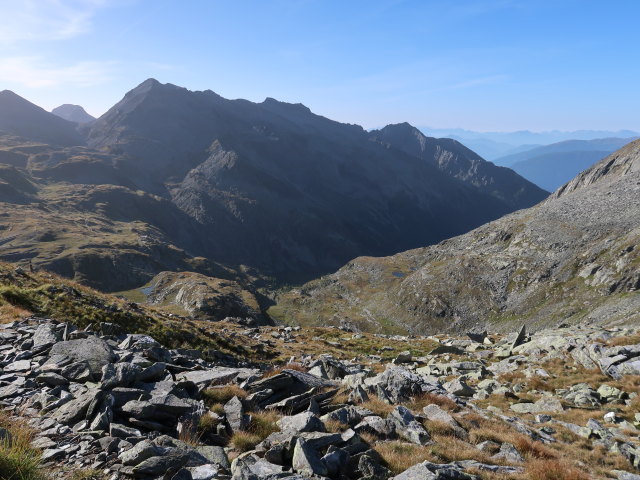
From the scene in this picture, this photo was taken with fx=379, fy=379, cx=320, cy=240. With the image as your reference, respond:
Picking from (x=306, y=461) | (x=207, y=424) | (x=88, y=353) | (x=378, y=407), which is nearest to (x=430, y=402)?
(x=378, y=407)

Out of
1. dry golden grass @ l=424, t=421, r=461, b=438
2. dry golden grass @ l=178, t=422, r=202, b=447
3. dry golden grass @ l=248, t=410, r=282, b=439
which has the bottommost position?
dry golden grass @ l=424, t=421, r=461, b=438

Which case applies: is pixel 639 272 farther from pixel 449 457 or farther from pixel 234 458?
pixel 234 458

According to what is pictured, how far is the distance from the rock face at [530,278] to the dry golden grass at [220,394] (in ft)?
228

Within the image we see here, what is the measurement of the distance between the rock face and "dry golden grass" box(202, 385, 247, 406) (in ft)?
228

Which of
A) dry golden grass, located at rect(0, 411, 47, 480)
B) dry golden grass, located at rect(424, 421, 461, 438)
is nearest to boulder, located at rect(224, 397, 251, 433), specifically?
dry golden grass, located at rect(0, 411, 47, 480)

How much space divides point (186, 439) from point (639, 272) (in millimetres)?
106718

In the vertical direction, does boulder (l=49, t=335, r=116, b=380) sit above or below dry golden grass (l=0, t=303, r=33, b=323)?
above

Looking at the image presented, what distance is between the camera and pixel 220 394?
14.8 m

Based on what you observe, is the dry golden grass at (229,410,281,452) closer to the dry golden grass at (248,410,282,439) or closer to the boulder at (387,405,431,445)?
the dry golden grass at (248,410,282,439)

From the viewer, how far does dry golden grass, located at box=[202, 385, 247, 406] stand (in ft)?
47.7

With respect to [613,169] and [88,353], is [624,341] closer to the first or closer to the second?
[88,353]

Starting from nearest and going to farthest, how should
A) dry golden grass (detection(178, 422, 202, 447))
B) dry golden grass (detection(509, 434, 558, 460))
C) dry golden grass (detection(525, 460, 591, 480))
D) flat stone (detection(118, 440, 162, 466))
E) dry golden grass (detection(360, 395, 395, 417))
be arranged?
flat stone (detection(118, 440, 162, 466)) < dry golden grass (detection(178, 422, 202, 447)) < dry golden grass (detection(525, 460, 591, 480)) < dry golden grass (detection(509, 434, 558, 460)) < dry golden grass (detection(360, 395, 395, 417))

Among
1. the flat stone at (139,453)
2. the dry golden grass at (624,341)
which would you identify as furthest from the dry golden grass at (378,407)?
the dry golden grass at (624,341)

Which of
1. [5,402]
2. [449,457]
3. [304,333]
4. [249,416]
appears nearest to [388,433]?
[449,457]
